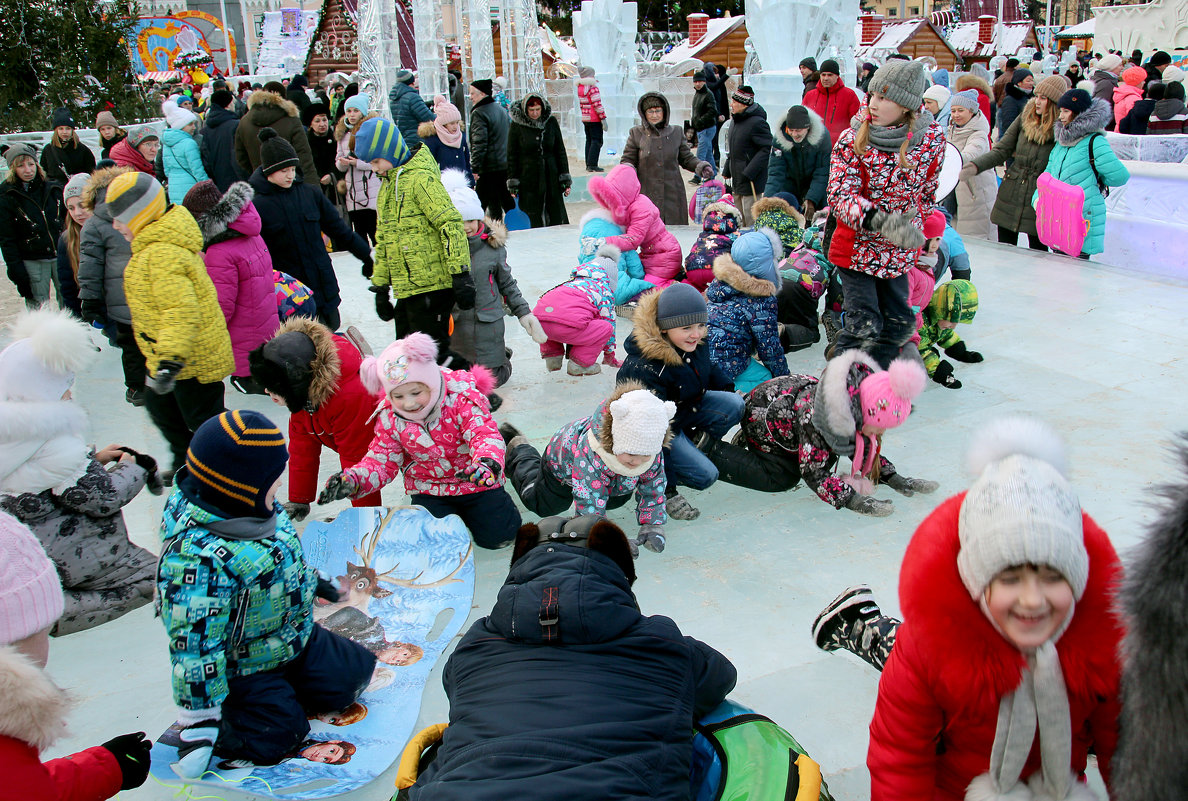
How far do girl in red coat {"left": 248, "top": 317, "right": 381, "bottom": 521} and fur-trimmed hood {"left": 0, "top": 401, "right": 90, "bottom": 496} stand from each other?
2.36ft

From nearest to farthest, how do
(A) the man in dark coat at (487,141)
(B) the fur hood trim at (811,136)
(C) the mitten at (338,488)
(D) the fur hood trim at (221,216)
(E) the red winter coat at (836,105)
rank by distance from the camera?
1. (C) the mitten at (338,488)
2. (D) the fur hood trim at (221,216)
3. (B) the fur hood trim at (811,136)
4. (E) the red winter coat at (836,105)
5. (A) the man in dark coat at (487,141)

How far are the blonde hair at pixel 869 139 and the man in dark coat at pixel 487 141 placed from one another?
537 cm

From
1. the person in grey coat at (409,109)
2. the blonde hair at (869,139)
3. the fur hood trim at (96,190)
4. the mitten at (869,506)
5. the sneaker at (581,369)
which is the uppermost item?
the person in grey coat at (409,109)

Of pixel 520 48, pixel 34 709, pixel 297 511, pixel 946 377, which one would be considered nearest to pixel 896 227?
pixel 946 377

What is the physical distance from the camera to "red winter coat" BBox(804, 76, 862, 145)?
8117 millimetres

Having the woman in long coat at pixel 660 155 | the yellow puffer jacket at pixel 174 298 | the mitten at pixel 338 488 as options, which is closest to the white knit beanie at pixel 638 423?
the mitten at pixel 338 488

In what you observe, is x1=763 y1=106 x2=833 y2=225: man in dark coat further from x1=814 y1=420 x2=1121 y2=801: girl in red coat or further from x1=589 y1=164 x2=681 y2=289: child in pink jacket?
x1=814 y1=420 x2=1121 y2=801: girl in red coat

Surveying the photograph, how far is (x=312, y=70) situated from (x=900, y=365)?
84.0 feet

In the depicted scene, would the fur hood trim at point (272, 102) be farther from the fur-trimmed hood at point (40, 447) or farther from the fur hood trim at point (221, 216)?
the fur-trimmed hood at point (40, 447)

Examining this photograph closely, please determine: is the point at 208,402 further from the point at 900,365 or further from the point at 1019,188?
the point at 1019,188

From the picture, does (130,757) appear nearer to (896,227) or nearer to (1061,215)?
(896,227)

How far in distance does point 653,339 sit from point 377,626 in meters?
1.71

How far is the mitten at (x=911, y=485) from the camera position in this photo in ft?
12.6

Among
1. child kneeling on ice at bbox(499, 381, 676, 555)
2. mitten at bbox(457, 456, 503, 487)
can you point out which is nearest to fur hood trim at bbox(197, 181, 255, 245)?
mitten at bbox(457, 456, 503, 487)
